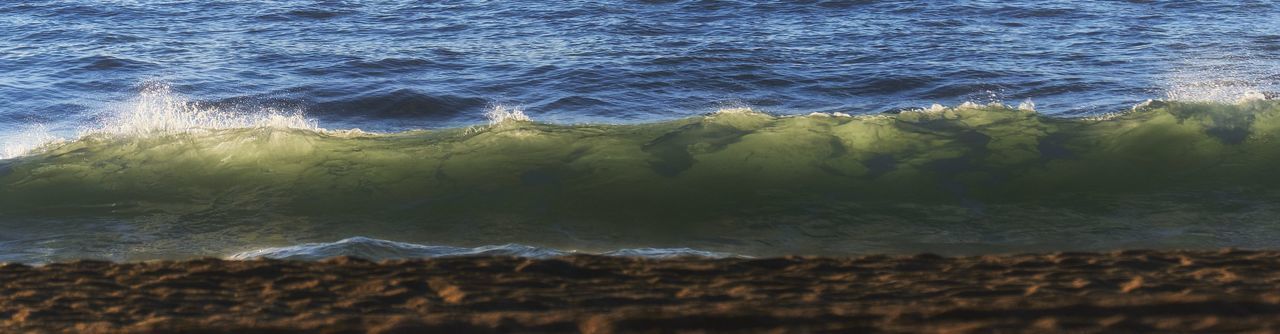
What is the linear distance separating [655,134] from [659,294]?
532 centimetres

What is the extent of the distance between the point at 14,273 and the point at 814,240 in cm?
471

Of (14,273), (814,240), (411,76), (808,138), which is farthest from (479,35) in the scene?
(14,273)

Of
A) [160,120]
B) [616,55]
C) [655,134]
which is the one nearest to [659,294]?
[655,134]

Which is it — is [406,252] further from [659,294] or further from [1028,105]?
[1028,105]

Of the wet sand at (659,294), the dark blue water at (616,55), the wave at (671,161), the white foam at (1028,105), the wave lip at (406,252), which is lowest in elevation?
the dark blue water at (616,55)

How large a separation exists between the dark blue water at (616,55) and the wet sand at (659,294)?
6.91 m

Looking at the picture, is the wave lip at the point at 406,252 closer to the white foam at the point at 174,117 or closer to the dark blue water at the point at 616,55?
the white foam at the point at 174,117

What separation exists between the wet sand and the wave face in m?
1.70

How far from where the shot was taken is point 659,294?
614 cm

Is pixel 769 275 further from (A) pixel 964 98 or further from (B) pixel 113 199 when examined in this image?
(A) pixel 964 98

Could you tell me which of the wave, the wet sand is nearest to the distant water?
the wave

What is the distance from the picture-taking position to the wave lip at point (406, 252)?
25.5ft

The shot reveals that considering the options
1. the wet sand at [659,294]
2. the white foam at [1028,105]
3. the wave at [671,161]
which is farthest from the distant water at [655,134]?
the wet sand at [659,294]

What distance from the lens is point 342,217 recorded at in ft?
31.6
